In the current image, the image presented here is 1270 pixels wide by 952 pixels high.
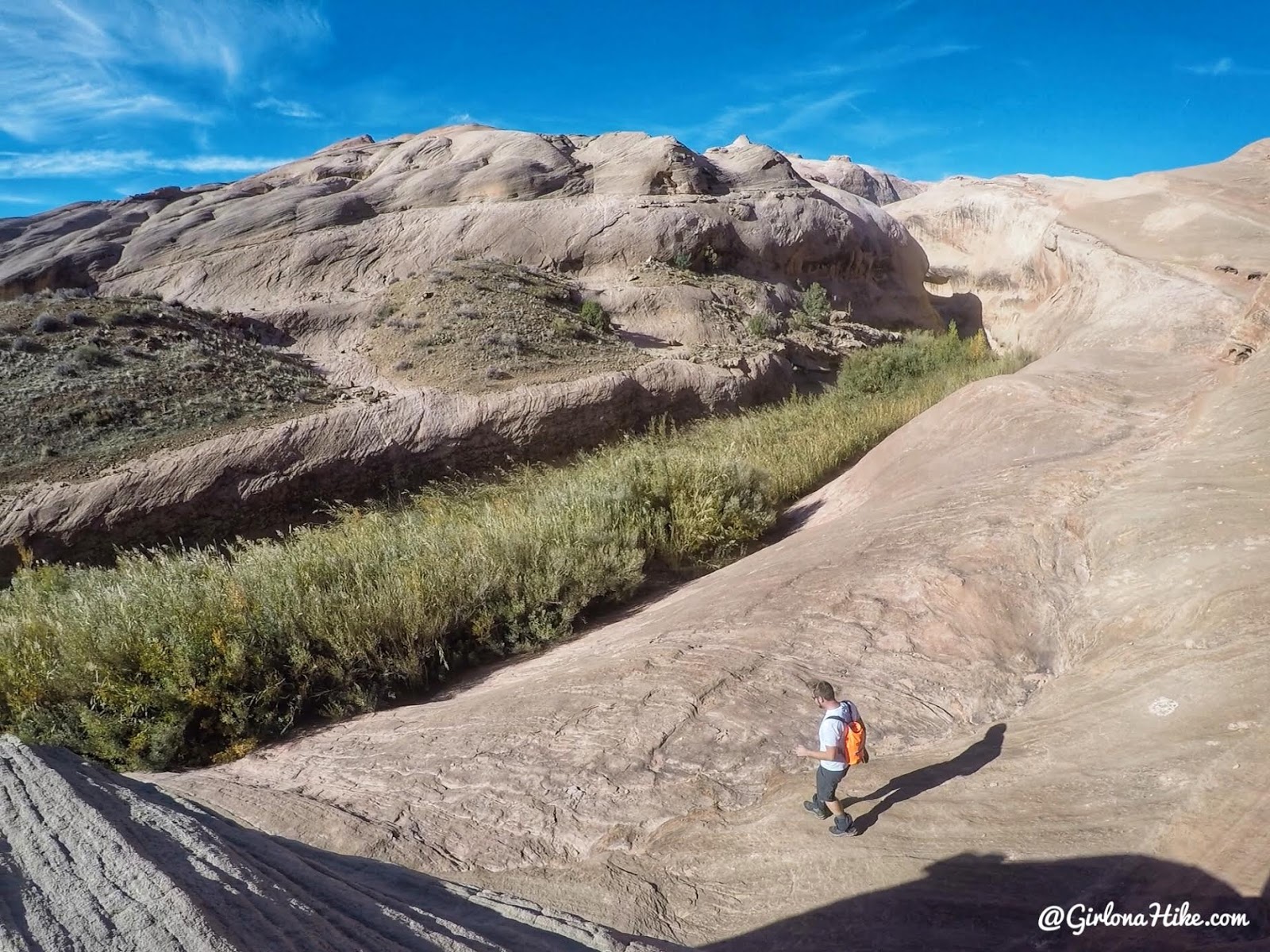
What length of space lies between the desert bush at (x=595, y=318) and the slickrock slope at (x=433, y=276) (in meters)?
0.78

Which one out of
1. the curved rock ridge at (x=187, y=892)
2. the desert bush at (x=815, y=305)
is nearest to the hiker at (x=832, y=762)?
the curved rock ridge at (x=187, y=892)

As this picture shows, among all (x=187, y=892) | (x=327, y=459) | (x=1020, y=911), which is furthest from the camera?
(x=327, y=459)

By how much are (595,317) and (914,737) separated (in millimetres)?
14918

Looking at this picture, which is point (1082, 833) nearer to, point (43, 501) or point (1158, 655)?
point (1158, 655)

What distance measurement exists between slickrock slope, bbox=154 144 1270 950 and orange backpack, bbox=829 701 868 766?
0.21 metres

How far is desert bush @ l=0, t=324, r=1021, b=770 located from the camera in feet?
13.6

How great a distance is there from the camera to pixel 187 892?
Answer: 157 centimetres

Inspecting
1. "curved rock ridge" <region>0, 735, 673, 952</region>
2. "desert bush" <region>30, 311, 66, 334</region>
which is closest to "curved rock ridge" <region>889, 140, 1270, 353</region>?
"curved rock ridge" <region>0, 735, 673, 952</region>

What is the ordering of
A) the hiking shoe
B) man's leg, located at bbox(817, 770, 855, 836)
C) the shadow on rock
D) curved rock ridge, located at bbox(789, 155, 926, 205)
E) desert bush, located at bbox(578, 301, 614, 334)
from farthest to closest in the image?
curved rock ridge, located at bbox(789, 155, 926, 205) → desert bush, located at bbox(578, 301, 614, 334) → the hiking shoe → man's leg, located at bbox(817, 770, 855, 836) → the shadow on rock

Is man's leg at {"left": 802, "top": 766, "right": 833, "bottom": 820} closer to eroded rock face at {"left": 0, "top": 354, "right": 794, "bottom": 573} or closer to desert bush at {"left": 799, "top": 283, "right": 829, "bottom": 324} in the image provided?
eroded rock face at {"left": 0, "top": 354, "right": 794, "bottom": 573}

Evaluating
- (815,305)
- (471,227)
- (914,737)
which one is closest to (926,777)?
(914,737)

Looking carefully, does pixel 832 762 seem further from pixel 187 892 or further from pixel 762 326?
pixel 762 326

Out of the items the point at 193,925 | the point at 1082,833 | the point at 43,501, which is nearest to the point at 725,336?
the point at 43,501

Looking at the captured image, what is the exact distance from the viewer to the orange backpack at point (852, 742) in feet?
9.32
